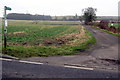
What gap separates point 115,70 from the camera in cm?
600

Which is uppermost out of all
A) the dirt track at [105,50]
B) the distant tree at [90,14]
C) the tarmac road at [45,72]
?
the distant tree at [90,14]

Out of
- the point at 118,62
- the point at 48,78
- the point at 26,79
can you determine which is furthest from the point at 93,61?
the point at 26,79

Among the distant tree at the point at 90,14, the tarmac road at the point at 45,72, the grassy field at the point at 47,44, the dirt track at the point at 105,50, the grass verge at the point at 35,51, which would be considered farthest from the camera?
the distant tree at the point at 90,14

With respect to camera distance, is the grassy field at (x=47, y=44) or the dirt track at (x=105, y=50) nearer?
the dirt track at (x=105, y=50)

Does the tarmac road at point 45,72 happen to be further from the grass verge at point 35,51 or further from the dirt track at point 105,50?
the dirt track at point 105,50

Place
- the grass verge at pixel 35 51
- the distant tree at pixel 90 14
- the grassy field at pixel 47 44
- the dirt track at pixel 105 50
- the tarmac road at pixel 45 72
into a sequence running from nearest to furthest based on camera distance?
the tarmac road at pixel 45 72
the grass verge at pixel 35 51
the dirt track at pixel 105 50
the grassy field at pixel 47 44
the distant tree at pixel 90 14

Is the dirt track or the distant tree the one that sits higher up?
Answer: the distant tree

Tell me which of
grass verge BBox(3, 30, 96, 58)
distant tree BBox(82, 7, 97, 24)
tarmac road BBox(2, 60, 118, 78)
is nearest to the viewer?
tarmac road BBox(2, 60, 118, 78)

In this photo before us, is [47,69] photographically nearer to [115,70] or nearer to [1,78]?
[1,78]

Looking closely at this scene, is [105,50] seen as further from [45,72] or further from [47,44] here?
[45,72]

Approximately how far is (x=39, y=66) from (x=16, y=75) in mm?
1240

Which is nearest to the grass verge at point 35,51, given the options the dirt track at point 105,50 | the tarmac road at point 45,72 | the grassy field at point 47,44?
the grassy field at point 47,44

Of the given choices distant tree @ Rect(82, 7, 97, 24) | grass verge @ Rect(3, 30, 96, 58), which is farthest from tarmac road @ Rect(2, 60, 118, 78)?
distant tree @ Rect(82, 7, 97, 24)

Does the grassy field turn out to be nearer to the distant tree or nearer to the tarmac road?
the tarmac road
